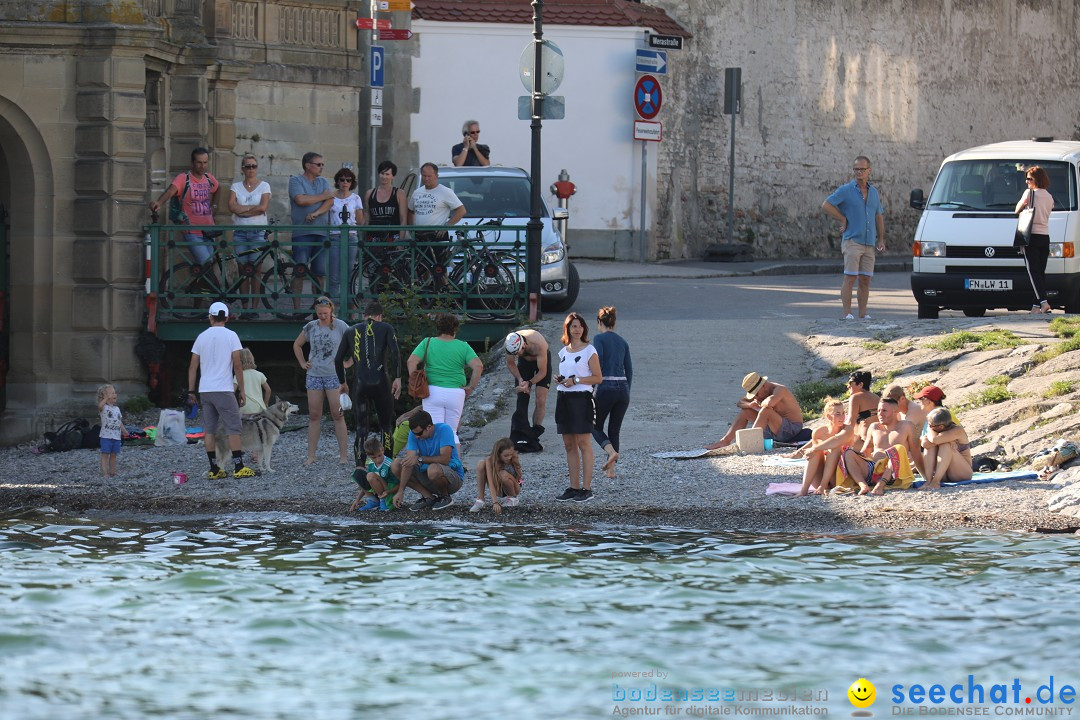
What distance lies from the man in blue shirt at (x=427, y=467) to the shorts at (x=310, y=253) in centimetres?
555

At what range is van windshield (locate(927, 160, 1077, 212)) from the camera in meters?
21.6

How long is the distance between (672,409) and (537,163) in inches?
133

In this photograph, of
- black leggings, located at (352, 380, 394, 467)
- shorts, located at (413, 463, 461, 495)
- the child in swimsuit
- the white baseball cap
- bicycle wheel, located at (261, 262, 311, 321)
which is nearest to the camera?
the child in swimsuit

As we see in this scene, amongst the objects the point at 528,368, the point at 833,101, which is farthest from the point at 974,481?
the point at 833,101

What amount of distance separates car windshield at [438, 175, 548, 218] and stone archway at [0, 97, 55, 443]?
15.9 feet

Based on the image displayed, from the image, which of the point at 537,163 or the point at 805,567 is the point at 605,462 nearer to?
the point at 805,567

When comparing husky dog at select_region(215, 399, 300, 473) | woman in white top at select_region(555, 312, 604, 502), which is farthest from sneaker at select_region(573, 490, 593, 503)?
husky dog at select_region(215, 399, 300, 473)

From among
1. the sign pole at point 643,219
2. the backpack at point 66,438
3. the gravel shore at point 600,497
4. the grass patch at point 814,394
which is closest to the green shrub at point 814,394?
the grass patch at point 814,394

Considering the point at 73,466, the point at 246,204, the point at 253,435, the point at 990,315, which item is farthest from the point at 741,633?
the point at 990,315

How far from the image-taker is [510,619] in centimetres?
1168

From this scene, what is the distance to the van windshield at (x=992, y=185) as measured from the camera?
21.6m

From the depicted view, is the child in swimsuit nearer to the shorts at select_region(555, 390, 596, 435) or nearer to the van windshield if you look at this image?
the shorts at select_region(555, 390, 596, 435)

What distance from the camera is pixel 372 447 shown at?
1470cm

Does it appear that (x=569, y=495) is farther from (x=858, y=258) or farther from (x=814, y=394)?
(x=858, y=258)
